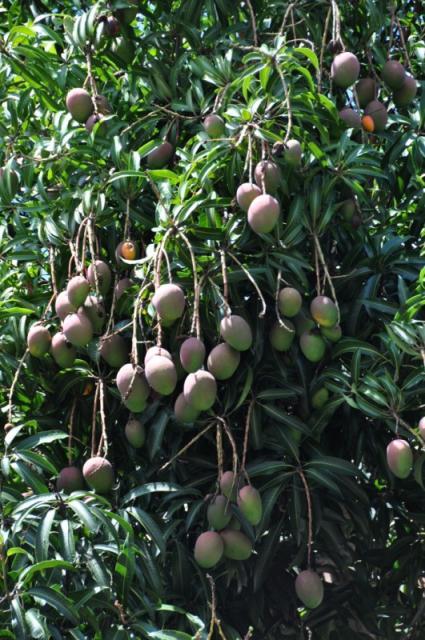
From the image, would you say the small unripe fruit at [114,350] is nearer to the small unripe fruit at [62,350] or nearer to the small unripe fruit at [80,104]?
the small unripe fruit at [62,350]

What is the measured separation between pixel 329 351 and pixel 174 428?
30 centimetres

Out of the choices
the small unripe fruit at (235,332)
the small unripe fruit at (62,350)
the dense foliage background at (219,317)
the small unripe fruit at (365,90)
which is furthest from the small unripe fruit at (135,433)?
the small unripe fruit at (365,90)

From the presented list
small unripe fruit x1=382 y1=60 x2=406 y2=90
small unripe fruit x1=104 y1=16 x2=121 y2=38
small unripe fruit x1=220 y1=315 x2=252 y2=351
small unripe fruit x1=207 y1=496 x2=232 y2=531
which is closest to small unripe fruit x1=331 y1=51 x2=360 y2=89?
small unripe fruit x1=382 y1=60 x2=406 y2=90

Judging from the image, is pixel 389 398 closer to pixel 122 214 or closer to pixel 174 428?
pixel 174 428

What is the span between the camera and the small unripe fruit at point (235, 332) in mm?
1643

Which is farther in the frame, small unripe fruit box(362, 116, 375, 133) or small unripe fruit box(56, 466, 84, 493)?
small unripe fruit box(362, 116, 375, 133)

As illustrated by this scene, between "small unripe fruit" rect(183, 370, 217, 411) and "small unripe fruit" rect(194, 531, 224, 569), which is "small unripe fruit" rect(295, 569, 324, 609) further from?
"small unripe fruit" rect(183, 370, 217, 411)

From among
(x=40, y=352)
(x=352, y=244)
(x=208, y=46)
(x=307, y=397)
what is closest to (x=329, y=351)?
(x=307, y=397)

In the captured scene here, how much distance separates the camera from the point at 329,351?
6.13 feet

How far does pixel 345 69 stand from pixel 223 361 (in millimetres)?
594

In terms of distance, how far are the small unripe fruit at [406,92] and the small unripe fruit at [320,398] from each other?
2.03ft

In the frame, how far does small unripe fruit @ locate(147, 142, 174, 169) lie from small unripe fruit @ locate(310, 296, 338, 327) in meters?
0.41

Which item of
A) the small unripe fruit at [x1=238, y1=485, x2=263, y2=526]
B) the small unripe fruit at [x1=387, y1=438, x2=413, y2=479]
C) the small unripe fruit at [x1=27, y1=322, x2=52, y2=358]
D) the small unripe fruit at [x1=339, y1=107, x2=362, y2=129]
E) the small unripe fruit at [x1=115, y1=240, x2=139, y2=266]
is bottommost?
the small unripe fruit at [x1=238, y1=485, x2=263, y2=526]

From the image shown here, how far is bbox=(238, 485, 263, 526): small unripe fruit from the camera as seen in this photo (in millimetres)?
1678
